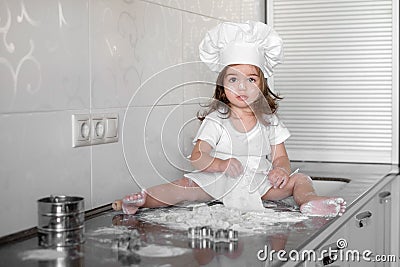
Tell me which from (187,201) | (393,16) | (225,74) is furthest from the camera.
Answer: (393,16)

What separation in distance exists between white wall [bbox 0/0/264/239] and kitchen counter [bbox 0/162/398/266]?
13cm

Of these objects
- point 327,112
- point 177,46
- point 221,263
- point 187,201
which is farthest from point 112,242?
point 327,112

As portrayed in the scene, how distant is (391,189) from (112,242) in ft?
4.21

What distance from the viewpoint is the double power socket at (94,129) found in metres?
A: 1.51

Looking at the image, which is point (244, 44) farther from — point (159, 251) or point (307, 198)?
point (159, 251)

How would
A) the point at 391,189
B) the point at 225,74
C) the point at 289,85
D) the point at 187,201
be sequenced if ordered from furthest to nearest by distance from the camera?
the point at 289,85 < the point at 391,189 < the point at 225,74 < the point at 187,201

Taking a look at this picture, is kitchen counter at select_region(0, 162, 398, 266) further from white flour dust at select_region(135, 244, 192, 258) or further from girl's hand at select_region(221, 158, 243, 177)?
girl's hand at select_region(221, 158, 243, 177)

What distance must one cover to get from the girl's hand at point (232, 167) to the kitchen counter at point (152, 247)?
0.86 feet

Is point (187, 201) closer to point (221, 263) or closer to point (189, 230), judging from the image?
point (189, 230)

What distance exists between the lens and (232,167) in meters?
1.65

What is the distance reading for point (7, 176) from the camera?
1.30 m

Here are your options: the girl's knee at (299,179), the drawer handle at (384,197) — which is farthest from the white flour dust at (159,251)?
the drawer handle at (384,197)

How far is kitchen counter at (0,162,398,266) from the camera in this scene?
1.12 meters

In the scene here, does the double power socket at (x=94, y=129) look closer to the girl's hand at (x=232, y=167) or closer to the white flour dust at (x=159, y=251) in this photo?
the girl's hand at (x=232, y=167)
